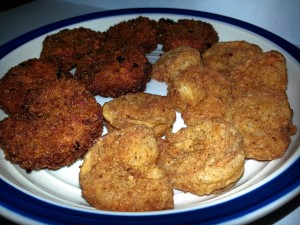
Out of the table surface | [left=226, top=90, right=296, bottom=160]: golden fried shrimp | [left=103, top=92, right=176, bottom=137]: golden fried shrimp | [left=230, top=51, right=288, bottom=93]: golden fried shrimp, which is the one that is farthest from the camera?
the table surface

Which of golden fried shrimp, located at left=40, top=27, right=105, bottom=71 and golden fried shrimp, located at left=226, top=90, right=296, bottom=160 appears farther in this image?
golden fried shrimp, located at left=40, top=27, right=105, bottom=71

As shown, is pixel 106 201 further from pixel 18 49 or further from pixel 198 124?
pixel 18 49

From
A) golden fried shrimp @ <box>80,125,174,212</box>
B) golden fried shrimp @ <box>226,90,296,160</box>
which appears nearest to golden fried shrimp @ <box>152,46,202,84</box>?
golden fried shrimp @ <box>226,90,296,160</box>

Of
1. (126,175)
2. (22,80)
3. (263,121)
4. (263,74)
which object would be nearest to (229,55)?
(263,74)

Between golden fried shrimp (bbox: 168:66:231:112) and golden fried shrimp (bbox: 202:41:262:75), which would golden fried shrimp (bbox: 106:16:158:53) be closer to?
golden fried shrimp (bbox: 202:41:262:75)

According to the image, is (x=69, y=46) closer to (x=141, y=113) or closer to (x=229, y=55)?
(x=141, y=113)

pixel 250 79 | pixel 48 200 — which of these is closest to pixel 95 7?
pixel 250 79

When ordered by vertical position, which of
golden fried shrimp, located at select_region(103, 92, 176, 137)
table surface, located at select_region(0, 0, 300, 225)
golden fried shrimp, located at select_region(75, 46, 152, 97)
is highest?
golden fried shrimp, located at select_region(75, 46, 152, 97)

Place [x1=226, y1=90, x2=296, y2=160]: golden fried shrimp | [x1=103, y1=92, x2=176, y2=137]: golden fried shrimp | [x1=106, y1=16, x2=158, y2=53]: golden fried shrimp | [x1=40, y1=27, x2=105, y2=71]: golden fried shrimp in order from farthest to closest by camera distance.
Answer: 1. [x1=106, y1=16, x2=158, y2=53]: golden fried shrimp
2. [x1=40, y1=27, x2=105, y2=71]: golden fried shrimp
3. [x1=103, y1=92, x2=176, y2=137]: golden fried shrimp
4. [x1=226, y1=90, x2=296, y2=160]: golden fried shrimp
